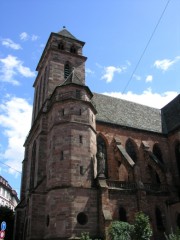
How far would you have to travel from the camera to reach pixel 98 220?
19.9 metres

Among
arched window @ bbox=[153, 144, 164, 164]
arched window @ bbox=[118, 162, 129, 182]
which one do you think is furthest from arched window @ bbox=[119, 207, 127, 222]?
arched window @ bbox=[153, 144, 164, 164]

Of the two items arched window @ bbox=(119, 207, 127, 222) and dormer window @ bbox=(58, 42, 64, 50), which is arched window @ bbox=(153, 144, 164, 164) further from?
dormer window @ bbox=(58, 42, 64, 50)

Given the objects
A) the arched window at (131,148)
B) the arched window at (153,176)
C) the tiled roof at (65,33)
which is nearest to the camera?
the arched window at (153,176)

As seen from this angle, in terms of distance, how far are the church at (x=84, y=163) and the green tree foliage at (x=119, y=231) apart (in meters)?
1.20

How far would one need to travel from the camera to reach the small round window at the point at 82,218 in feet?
63.7

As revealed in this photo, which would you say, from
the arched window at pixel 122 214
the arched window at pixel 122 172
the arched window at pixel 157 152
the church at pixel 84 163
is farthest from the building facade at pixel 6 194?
the arched window at pixel 122 214

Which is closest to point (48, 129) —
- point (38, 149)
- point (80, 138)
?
point (38, 149)

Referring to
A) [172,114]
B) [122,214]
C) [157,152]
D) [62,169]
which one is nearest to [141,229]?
[122,214]

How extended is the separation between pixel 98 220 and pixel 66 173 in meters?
3.82

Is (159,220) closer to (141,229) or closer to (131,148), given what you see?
(141,229)

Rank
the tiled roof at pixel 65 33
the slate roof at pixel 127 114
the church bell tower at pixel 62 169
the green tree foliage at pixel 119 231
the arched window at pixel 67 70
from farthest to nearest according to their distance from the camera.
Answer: the tiled roof at pixel 65 33 → the arched window at pixel 67 70 → the slate roof at pixel 127 114 → the church bell tower at pixel 62 169 → the green tree foliage at pixel 119 231

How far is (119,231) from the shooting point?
→ 1741cm

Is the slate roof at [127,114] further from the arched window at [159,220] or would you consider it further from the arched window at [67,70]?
the arched window at [159,220]

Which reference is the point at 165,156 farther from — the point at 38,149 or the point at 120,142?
the point at 38,149
